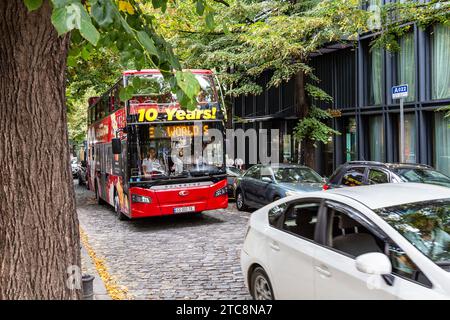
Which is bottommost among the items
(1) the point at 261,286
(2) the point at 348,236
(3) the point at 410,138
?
(1) the point at 261,286

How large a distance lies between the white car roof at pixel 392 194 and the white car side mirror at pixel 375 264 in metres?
0.77

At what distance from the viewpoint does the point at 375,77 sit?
62.2ft

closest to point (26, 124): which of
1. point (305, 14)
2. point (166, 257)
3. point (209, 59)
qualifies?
point (166, 257)

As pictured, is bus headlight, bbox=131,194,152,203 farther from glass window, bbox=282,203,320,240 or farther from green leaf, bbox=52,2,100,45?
green leaf, bbox=52,2,100,45

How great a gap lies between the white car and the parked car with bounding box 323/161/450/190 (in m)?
5.18

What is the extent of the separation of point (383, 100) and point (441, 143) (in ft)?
9.71

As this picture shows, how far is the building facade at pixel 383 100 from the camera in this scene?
1623 centimetres

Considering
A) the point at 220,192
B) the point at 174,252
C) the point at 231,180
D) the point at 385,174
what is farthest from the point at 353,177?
the point at 231,180

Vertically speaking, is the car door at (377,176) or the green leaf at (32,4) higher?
the green leaf at (32,4)

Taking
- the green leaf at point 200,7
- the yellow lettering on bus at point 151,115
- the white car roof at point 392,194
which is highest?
the green leaf at point 200,7

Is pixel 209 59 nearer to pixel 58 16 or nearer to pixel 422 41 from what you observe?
pixel 422 41

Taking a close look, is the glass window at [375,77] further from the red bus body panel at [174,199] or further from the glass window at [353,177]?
the red bus body panel at [174,199]

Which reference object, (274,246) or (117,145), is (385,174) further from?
(117,145)

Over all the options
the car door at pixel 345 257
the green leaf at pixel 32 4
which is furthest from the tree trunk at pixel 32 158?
the car door at pixel 345 257
